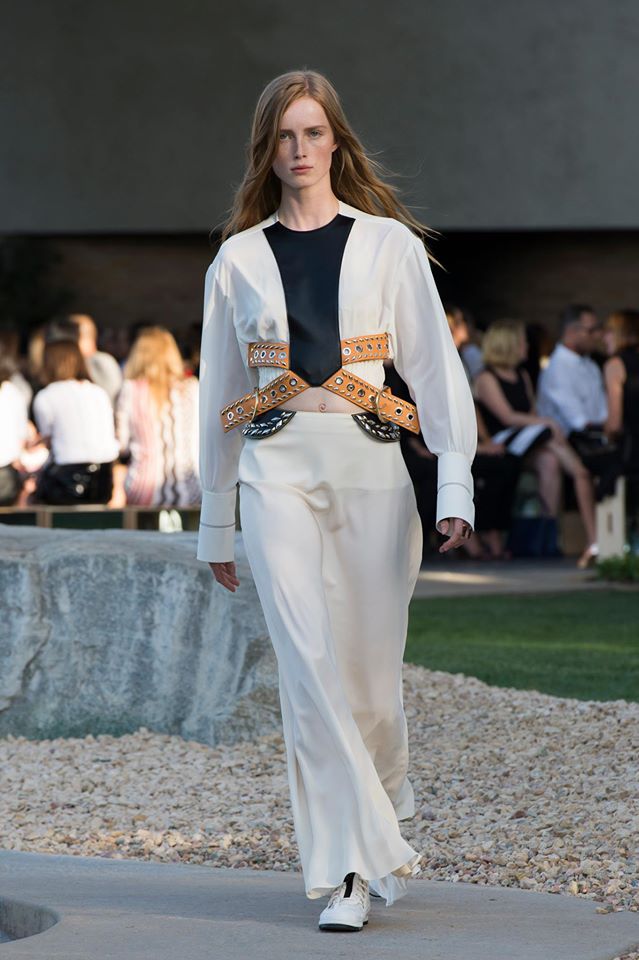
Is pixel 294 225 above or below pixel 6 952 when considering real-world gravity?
above

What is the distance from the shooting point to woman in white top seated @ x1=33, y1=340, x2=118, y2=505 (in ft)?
37.3

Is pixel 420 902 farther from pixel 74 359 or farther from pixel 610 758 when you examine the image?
pixel 74 359

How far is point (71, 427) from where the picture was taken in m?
11.4

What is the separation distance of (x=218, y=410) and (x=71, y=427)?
7.32 m

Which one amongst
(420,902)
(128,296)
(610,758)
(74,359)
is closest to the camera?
(420,902)

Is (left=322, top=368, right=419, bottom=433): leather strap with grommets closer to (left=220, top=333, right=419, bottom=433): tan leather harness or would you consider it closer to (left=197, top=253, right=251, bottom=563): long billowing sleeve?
(left=220, top=333, right=419, bottom=433): tan leather harness

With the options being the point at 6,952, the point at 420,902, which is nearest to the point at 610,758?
the point at 420,902

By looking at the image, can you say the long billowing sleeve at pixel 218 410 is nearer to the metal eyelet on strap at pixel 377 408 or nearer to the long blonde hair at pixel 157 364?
the metal eyelet on strap at pixel 377 408

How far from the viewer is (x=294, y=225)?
414 centimetres

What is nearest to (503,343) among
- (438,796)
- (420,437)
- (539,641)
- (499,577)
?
(420,437)

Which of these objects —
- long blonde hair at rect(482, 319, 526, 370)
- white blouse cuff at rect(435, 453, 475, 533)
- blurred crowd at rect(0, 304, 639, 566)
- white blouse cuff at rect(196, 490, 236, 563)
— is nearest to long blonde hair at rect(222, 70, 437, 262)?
white blouse cuff at rect(435, 453, 475, 533)

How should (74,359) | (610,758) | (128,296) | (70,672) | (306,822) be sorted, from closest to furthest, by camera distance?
1. (306,822)
2. (610,758)
3. (70,672)
4. (74,359)
5. (128,296)

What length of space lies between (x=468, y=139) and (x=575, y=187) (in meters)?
1.25

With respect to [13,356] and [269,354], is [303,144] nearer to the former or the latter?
[269,354]
